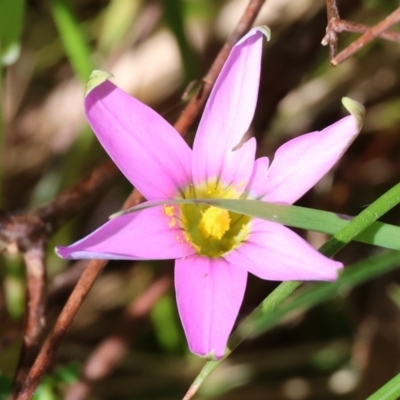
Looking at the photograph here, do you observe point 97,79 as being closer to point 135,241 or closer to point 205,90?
point 135,241

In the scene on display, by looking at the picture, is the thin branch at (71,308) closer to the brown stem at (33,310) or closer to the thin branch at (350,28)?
the brown stem at (33,310)

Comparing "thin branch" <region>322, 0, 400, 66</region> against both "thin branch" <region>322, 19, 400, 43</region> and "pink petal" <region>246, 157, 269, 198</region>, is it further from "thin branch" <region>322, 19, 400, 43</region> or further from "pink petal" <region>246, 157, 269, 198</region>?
"pink petal" <region>246, 157, 269, 198</region>

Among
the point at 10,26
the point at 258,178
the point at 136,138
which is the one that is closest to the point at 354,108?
the point at 258,178

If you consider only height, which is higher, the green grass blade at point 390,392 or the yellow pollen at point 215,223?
the yellow pollen at point 215,223

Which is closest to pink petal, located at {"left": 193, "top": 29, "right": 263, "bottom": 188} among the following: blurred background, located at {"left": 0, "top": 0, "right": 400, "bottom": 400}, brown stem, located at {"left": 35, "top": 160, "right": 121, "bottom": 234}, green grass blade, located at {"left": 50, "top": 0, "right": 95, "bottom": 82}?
brown stem, located at {"left": 35, "top": 160, "right": 121, "bottom": 234}

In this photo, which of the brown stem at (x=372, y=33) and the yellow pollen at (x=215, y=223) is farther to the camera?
the yellow pollen at (x=215, y=223)

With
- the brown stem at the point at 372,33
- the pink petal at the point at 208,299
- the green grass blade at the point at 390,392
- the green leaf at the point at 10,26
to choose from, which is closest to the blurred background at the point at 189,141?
the green leaf at the point at 10,26

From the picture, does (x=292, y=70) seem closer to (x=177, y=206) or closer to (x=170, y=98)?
(x=170, y=98)
